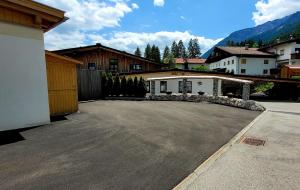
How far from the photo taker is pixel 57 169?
445 centimetres

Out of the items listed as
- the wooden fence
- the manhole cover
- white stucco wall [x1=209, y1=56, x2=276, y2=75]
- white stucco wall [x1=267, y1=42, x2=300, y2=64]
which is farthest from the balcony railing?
the manhole cover

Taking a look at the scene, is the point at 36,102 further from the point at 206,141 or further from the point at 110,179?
the point at 206,141

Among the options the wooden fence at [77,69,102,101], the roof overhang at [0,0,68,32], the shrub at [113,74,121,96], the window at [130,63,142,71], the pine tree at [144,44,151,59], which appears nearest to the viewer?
the roof overhang at [0,0,68,32]

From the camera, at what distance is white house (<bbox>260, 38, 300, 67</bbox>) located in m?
39.3

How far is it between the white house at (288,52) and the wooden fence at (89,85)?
37.4 metres

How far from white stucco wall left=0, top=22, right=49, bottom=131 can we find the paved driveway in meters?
0.66

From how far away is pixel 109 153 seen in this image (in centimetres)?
539

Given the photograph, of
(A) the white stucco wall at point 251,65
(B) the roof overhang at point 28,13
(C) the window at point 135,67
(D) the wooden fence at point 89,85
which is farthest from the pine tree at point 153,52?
(B) the roof overhang at point 28,13

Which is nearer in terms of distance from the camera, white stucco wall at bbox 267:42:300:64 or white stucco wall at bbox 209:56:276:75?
white stucco wall at bbox 267:42:300:64

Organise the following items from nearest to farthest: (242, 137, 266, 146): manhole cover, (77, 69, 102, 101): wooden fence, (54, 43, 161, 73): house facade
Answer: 1. (242, 137, 266, 146): manhole cover
2. (77, 69, 102, 101): wooden fence
3. (54, 43, 161, 73): house facade

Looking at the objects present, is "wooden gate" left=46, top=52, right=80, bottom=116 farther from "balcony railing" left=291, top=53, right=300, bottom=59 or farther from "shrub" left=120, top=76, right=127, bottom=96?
"balcony railing" left=291, top=53, right=300, bottom=59

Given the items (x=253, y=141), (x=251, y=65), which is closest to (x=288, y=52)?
(x=251, y=65)

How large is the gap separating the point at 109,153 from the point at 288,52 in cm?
4552

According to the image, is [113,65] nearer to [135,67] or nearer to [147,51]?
[135,67]
